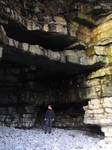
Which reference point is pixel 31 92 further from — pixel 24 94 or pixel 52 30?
pixel 52 30

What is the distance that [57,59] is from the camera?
347 inches

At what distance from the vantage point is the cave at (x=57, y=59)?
8.48 meters

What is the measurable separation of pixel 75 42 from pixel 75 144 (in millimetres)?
5573

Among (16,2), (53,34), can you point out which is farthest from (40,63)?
(16,2)

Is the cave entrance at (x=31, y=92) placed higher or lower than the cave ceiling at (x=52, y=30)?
lower

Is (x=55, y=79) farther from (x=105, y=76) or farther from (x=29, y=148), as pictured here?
(x=29, y=148)

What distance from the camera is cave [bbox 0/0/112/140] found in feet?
27.8

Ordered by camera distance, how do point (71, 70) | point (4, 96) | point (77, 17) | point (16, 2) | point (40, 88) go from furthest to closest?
point (40, 88) → point (4, 96) → point (71, 70) → point (77, 17) → point (16, 2)

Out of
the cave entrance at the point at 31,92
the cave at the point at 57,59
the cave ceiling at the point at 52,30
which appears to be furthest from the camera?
the cave entrance at the point at 31,92

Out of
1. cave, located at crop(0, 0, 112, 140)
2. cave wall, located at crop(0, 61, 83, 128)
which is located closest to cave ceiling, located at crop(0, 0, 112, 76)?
cave, located at crop(0, 0, 112, 140)

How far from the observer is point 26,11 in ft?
28.8

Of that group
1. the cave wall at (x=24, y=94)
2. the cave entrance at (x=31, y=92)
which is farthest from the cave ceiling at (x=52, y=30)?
the cave wall at (x=24, y=94)

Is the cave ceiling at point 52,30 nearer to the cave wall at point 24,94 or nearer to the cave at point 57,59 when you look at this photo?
the cave at point 57,59

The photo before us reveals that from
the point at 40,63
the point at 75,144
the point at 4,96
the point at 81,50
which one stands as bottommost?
the point at 75,144
